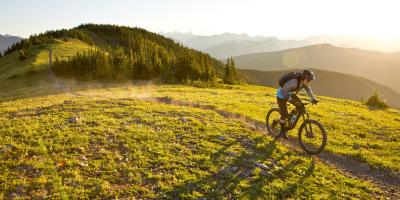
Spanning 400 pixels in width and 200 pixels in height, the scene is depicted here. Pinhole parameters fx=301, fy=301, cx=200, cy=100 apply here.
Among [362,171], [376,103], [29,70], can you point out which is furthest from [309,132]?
[29,70]

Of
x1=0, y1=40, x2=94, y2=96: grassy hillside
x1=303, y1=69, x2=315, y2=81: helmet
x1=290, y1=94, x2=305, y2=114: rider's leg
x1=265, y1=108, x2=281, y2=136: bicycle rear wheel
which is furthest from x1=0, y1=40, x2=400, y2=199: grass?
x1=0, y1=40, x2=94, y2=96: grassy hillside

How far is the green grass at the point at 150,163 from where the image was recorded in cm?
991

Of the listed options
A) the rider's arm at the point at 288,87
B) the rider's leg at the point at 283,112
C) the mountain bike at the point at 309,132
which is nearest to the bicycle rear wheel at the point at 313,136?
the mountain bike at the point at 309,132

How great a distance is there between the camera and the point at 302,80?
1399 centimetres

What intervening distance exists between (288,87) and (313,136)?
101 inches

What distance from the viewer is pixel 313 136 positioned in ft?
46.3

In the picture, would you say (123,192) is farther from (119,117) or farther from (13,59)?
(13,59)

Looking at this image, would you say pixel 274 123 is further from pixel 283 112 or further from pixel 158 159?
pixel 158 159

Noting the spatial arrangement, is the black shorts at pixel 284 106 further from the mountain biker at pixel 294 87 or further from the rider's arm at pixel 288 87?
the rider's arm at pixel 288 87

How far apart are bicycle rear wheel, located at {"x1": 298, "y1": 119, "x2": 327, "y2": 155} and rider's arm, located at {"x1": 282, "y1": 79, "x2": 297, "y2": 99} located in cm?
158

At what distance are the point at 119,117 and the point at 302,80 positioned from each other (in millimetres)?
10812

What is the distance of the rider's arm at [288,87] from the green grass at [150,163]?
2637mm

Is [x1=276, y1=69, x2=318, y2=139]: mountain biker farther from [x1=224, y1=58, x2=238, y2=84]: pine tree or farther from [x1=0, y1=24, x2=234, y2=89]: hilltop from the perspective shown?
[x1=224, y1=58, x2=238, y2=84]: pine tree

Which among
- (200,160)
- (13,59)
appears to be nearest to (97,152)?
(200,160)
